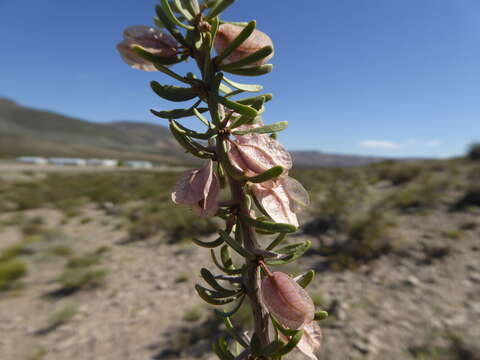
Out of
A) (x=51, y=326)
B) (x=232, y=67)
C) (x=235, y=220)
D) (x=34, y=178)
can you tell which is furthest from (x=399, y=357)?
(x=34, y=178)

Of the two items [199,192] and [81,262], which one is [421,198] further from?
[199,192]

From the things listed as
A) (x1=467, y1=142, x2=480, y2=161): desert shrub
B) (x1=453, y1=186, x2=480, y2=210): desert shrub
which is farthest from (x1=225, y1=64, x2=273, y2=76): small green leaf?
(x1=467, y1=142, x2=480, y2=161): desert shrub

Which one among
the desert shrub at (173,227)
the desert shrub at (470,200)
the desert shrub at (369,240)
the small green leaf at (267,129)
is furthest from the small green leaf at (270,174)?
the desert shrub at (470,200)

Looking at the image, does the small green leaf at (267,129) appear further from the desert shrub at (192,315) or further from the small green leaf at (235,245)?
the desert shrub at (192,315)

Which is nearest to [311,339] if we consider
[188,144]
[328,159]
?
[188,144]

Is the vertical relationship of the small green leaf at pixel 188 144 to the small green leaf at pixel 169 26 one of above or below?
below

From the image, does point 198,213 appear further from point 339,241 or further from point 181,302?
point 339,241

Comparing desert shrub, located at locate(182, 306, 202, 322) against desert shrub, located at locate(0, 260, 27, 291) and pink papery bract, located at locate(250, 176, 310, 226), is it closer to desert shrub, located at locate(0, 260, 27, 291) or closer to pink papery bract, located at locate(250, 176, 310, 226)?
desert shrub, located at locate(0, 260, 27, 291)
